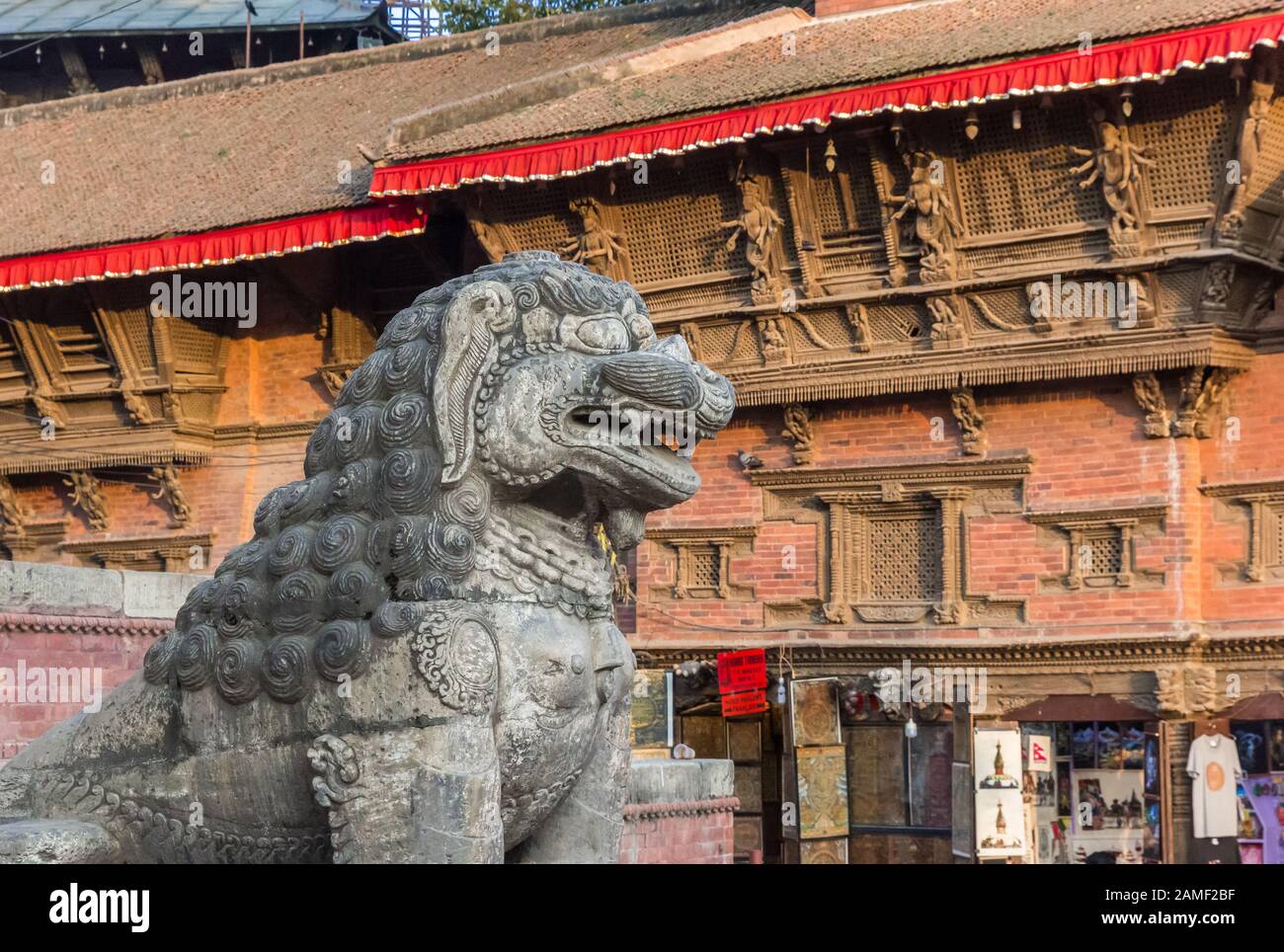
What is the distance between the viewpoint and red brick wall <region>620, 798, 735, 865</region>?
1082 centimetres

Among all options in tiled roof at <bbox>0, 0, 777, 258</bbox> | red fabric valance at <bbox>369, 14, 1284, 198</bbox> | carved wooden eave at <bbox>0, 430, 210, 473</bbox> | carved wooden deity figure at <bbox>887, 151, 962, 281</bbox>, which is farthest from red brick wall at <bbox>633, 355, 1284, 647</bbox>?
carved wooden eave at <bbox>0, 430, 210, 473</bbox>

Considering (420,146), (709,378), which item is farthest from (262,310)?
(709,378)

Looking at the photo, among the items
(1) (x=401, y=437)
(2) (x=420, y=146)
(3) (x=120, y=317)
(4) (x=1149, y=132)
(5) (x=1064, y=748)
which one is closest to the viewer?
(1) (x=401, y=437)

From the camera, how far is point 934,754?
16.2m

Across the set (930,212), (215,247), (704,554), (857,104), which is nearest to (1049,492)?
(930,212)

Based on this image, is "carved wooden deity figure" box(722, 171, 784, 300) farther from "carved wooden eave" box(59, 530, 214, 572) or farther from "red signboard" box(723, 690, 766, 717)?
"carved wooden eave" box(59, 530, 214, 572)

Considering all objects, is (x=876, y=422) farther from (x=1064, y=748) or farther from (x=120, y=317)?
(x=120, y=317)

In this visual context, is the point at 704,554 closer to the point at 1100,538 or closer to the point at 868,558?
the point at 868,558

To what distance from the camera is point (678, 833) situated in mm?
11273

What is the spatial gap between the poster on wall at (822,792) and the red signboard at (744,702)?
520 millimetres

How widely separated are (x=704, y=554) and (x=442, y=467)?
1235 centimetres

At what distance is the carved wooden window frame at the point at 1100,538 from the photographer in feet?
49.8

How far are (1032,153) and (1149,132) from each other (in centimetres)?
95

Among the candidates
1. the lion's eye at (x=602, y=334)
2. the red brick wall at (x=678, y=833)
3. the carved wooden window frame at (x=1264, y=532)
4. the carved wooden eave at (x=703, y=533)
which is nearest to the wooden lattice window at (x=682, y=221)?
the carved wooden eave at (x=703, y=533)
